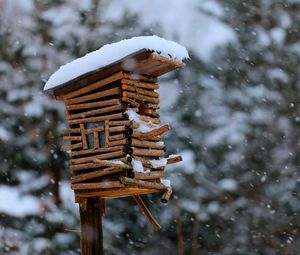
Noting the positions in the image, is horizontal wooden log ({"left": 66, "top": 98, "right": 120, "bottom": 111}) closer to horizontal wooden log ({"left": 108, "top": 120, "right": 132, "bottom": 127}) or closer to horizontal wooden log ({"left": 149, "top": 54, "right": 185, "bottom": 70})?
horizontal wooden log ({"left": 108, "top": 120, "right": 132, "bottom": 127})

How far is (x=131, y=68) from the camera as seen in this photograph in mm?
5301

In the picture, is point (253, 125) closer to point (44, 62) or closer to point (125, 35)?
point (125, 35)

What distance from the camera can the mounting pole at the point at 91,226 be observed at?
506 cm

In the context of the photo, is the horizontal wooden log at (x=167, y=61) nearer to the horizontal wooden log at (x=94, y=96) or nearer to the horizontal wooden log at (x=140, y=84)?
the horizontal wooden log at (x=140, y=84)

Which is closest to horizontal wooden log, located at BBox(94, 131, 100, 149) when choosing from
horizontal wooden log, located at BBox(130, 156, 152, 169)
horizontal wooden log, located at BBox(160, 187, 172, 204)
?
horizontal wooden log, located at BBox(130, 156, 152, 169)

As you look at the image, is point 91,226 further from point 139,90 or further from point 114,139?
point 139,90

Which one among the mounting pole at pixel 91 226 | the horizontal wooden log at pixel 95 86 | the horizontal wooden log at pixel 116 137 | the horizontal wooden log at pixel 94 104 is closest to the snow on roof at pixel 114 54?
the horizontal wooden log at pixel 95 86

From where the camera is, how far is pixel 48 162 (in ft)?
40.2

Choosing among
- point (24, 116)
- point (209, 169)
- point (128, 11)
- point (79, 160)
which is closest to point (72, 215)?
point (24, 116)

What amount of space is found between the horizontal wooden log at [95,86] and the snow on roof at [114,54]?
12cm

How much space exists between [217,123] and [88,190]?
843cm

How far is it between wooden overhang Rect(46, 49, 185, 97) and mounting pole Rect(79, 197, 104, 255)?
0.96 metres

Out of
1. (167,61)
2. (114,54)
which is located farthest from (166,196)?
(114,54)

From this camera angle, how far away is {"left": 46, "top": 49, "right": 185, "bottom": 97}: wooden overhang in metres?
5.16
